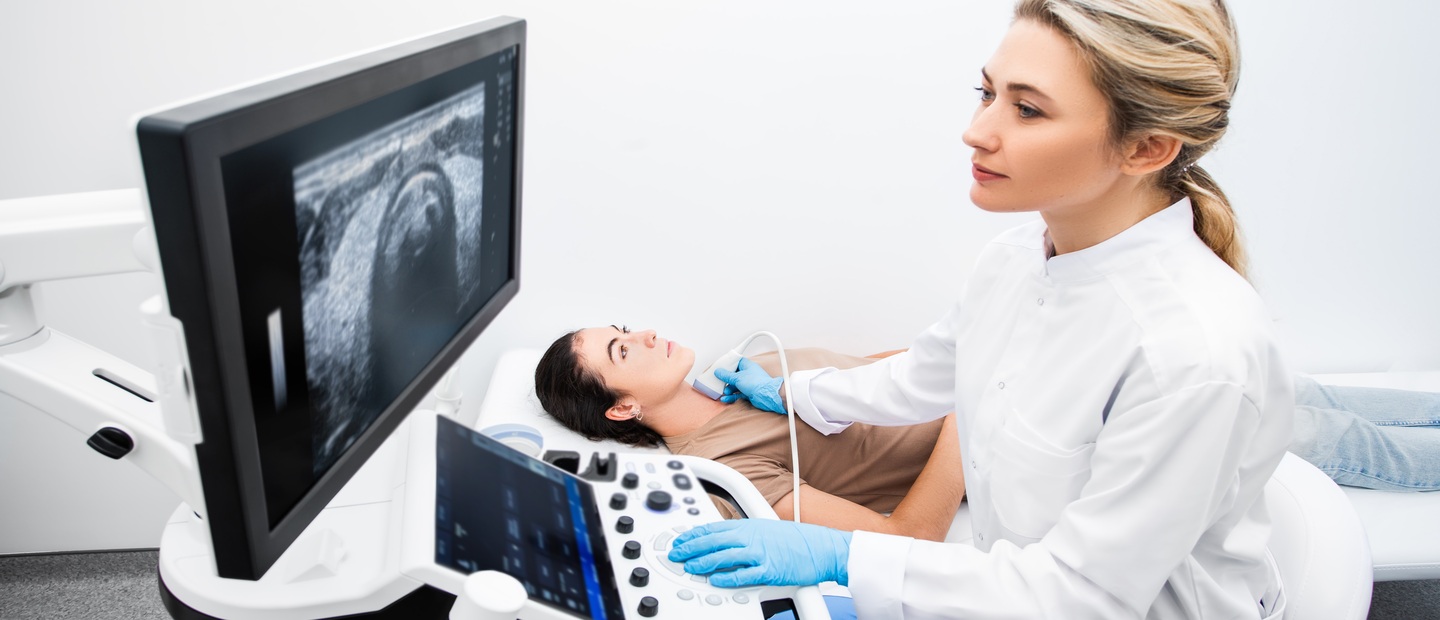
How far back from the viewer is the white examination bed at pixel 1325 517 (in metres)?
1.14

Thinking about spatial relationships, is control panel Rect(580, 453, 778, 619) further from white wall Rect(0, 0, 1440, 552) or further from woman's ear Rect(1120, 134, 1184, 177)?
white wall Rect(0, 0, 1440, 552)

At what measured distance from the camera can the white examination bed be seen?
1143 millimetres

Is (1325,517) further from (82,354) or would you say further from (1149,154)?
(82,354)

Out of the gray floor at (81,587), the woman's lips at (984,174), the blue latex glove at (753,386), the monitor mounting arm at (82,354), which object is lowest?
the gray floor at (81,587)

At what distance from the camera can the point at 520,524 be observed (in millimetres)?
852

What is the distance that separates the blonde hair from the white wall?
81cm

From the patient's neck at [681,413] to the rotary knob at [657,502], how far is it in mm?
688

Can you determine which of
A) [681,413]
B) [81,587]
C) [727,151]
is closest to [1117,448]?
[681,413]

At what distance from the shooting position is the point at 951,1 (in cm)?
177

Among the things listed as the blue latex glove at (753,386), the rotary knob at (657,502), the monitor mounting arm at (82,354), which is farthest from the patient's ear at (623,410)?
the monitor mounting arm at (82,354)

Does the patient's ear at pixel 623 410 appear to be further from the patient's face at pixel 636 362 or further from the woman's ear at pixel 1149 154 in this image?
the woman's ear at pixel 1149 154

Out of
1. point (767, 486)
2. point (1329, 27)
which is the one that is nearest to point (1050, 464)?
point (767, 486)

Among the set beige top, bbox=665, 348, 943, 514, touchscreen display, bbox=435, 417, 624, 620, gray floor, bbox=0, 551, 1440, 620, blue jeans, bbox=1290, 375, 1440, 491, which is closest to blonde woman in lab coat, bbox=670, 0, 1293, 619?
touchscreen display, bbox=435, 417, 624, 620

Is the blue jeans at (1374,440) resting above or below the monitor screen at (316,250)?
below
